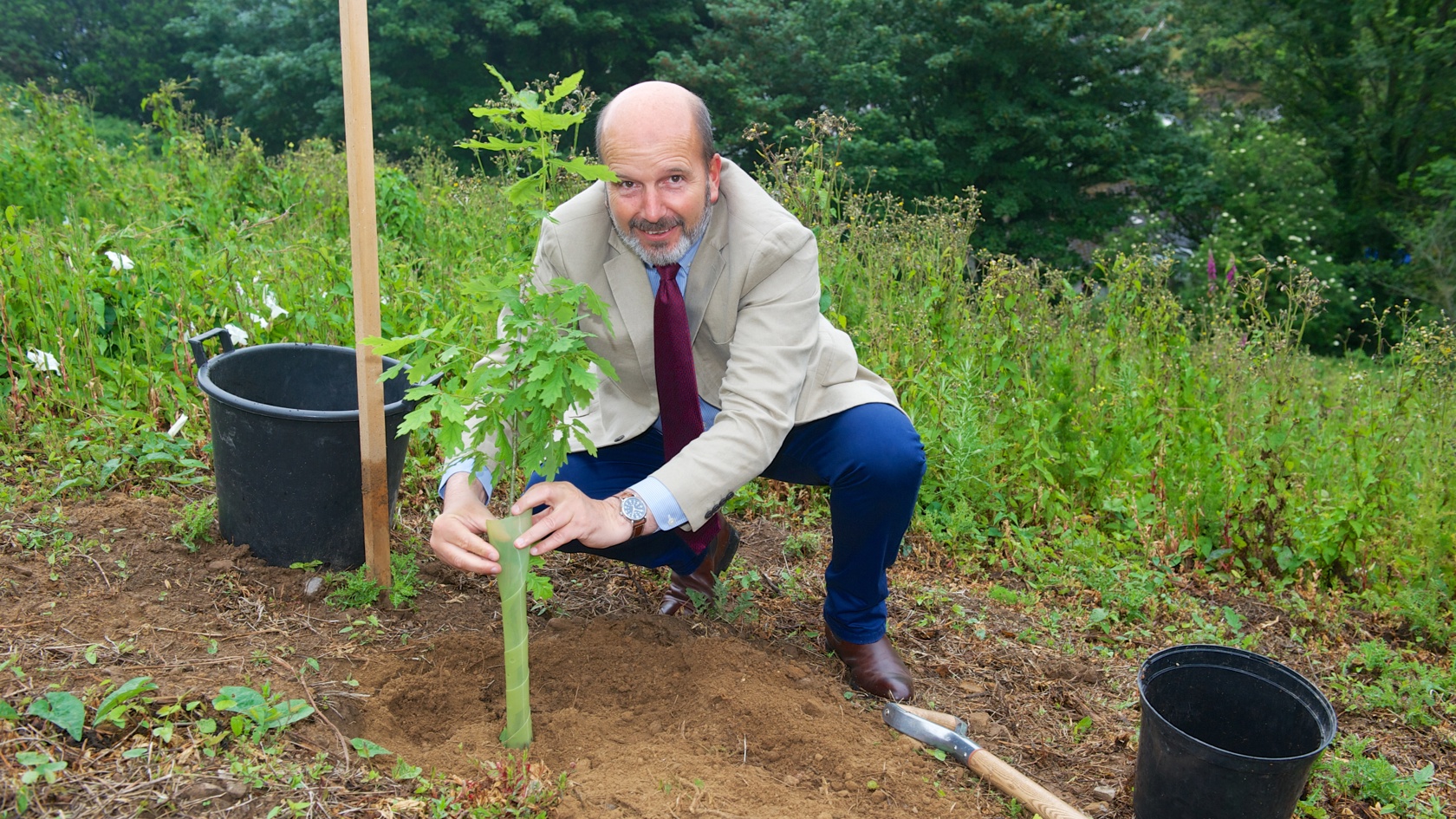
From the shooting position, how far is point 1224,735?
2434 millimetres

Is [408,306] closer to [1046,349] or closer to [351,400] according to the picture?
[351,400]

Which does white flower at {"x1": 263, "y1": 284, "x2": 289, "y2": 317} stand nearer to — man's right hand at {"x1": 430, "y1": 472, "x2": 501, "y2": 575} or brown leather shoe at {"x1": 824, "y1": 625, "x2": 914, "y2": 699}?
man's right hand at {"x1": 430, "y1": 472, "x2": 501, "y2": 575}

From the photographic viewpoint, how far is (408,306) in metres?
4.39

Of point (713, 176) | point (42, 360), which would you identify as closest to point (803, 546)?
point (713, 176)

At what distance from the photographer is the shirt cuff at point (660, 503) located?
221 centimetres

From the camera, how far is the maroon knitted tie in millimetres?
2512

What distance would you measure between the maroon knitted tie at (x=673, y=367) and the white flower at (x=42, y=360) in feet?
8.42

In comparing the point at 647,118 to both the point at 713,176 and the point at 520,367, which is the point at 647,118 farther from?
the point at 520,367

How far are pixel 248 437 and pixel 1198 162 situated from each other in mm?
16050

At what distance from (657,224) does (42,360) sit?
2.72 meters

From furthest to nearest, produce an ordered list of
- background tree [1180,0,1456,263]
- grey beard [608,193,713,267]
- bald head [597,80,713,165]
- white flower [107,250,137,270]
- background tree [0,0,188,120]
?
background tree [0,0,188,120], background tree [1180,0,1456,263], white flower [107,250,137,270], grey beard [608,193,713,267], bald head [597,80,713,165]

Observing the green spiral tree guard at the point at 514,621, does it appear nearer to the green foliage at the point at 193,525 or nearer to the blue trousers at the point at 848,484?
the blue trousers at the point at 848,484

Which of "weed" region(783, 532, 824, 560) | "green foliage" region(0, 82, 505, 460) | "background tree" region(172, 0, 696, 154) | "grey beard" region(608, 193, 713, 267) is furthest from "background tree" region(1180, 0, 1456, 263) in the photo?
"grey beard" region(608, 193, 713, 267)

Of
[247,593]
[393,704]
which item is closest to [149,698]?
[393,704]
